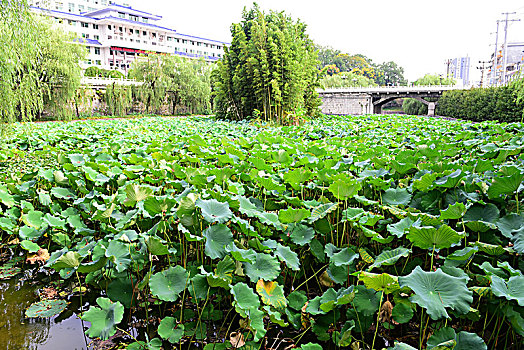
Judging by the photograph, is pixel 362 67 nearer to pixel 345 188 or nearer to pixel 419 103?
pixel 419 103

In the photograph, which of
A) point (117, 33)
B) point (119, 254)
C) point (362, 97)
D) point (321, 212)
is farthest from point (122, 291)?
point (117, 33)

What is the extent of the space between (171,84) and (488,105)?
807 inches

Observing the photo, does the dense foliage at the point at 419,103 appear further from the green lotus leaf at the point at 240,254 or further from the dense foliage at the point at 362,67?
the green lotus leaf at the point at 240,254

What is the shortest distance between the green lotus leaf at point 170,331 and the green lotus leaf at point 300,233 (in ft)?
2.36

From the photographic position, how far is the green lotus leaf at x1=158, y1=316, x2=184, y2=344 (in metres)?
1.57

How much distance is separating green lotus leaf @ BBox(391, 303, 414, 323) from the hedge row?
471 inches

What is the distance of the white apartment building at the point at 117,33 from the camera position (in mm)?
41469

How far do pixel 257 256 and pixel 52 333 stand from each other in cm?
125

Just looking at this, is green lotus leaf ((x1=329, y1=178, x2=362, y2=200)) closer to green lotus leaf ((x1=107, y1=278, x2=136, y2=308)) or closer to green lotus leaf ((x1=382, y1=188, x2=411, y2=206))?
green lotus leaf ((x1=382, y1=188, x2=411, y2=206))

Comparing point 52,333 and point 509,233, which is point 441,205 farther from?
point 52,333

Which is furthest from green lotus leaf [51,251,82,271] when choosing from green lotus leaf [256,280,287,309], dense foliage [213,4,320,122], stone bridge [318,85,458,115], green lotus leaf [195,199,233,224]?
stone bridge [318,85,458,115]

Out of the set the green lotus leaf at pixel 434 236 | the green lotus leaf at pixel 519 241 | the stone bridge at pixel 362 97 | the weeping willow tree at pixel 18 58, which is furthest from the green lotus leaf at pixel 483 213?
the stone bridge at pixel 362 97

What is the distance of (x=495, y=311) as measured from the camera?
146cm

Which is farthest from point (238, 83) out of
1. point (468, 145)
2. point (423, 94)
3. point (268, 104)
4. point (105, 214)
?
point (423, 94)
